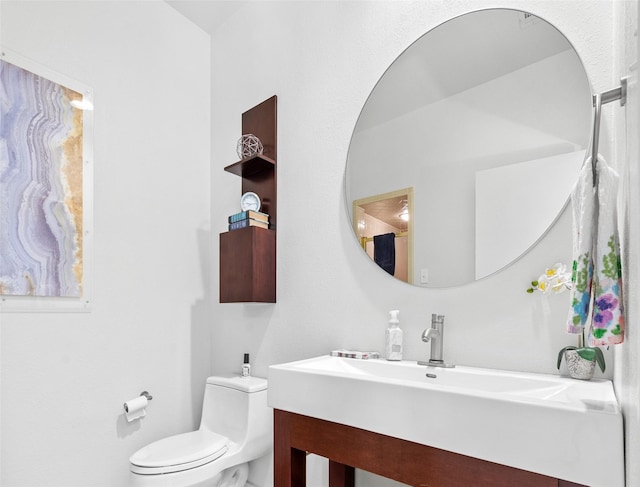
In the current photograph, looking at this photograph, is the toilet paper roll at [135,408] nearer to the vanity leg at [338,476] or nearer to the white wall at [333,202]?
the white wall at [333,202]

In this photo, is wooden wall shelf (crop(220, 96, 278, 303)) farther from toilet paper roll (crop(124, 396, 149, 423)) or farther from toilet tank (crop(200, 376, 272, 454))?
toilet paper roll (crop(124, 396, 149, 423))

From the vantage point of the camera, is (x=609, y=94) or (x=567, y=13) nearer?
(x=609, y=94)

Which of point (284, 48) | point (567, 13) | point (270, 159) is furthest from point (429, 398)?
point (284, 48)

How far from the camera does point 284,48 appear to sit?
76.7 inches

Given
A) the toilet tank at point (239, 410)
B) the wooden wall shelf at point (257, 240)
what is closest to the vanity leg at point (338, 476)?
the toilet tank at point (239, 410)

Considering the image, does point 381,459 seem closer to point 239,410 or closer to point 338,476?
point 338,476

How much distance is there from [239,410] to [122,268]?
2.85ft

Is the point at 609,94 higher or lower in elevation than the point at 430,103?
lower

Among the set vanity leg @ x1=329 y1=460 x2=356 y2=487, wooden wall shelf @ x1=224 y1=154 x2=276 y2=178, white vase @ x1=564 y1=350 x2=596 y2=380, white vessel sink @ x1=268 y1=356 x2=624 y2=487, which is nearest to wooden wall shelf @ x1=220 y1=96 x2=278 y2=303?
wooden wall shelf @ x1=224 y1=154 x2=276 y2=178

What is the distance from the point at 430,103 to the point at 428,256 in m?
0.56

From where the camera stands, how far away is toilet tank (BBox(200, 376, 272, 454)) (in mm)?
1720

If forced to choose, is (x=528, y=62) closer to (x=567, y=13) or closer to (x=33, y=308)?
(x=567, y=13)

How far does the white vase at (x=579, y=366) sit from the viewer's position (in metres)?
1.01

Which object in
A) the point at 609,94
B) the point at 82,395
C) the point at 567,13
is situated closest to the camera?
the point at 609,94
